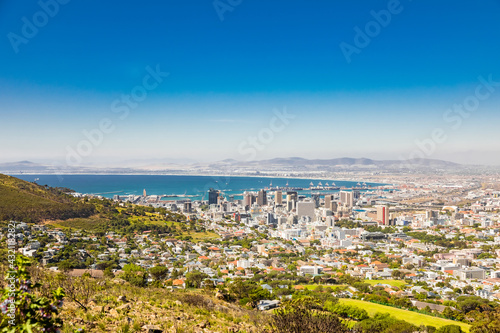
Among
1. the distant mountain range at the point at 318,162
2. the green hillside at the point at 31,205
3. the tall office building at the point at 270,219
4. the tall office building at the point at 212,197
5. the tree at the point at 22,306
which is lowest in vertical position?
the tall office building at the point at 270,219

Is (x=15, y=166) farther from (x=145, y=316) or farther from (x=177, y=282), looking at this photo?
(x=145, y=316)

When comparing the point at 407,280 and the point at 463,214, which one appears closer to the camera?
the point at 407,280

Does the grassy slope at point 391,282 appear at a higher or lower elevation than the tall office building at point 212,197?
lower

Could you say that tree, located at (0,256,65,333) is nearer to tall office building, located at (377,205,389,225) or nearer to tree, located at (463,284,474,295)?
tree, located at (463,284,474,295)

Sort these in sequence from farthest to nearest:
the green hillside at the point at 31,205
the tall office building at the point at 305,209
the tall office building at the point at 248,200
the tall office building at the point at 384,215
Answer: the tall office building at the point at 248,200 → the tall office building at the point at 305,209 → the tall office building at the point at 384,215 → the green hillside at the point at 31,205

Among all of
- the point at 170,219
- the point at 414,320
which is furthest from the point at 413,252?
the point at 170,219

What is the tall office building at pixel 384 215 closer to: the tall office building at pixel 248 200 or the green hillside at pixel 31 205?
the tall office building at pixel 248 200

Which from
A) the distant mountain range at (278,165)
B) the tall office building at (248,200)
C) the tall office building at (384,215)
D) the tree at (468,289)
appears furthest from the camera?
the distant mountain range at (278,165)

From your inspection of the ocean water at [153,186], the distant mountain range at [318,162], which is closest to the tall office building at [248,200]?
the ocean water at [153,186]

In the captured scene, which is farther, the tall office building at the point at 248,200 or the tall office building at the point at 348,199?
the tall office building at the point at 348,199
